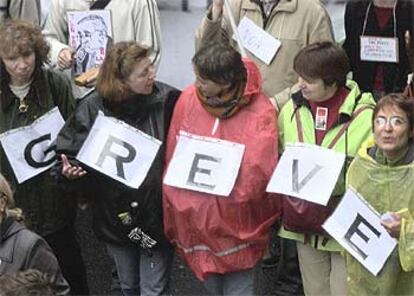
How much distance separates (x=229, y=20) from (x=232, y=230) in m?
1.25

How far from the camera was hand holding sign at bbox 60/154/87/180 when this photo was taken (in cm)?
429

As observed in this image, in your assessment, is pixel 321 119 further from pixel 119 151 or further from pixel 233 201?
pixel 119 151

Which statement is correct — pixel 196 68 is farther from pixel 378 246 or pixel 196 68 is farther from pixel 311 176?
pixel 378 246

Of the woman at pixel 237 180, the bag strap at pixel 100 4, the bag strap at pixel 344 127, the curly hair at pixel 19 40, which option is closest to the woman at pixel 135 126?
the woman at pixel 237 180

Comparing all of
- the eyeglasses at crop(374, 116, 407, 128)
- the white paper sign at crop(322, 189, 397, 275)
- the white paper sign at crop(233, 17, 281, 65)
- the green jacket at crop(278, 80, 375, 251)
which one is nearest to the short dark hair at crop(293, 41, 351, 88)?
the green jacket at crop(278, 80, 375, 251)

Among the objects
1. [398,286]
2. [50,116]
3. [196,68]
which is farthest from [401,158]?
[50,116]

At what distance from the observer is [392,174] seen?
3809 mm

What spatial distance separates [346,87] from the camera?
416cm

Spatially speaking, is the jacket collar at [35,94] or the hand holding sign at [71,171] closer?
the hand holding sign at [71,171]

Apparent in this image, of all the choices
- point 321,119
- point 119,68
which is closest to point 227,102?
point 321,119

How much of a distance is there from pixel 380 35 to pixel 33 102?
1873 mm

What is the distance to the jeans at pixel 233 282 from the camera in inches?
168

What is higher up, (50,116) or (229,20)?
(229,20)

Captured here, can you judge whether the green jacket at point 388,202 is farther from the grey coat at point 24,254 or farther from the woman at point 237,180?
the grey coat at point 24,254
